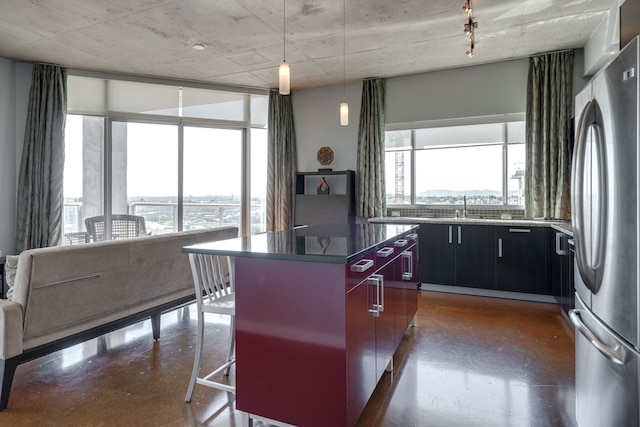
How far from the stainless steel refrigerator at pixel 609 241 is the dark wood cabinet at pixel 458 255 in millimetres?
2671

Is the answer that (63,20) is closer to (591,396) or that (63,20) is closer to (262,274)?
(262,274)

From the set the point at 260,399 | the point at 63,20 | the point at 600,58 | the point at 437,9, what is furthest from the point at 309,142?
the point at 260,399

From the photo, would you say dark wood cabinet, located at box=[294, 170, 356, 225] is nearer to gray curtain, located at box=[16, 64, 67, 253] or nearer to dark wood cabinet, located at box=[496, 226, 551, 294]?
dark wood cabinet, located at box=[496, 226, 551, 294]

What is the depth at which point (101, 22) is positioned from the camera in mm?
3580

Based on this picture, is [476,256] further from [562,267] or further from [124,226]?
[124,226]

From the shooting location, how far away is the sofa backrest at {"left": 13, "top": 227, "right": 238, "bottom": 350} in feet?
7.04

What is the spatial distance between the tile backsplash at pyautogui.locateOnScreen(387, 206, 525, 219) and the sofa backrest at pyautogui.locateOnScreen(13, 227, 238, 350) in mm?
3068

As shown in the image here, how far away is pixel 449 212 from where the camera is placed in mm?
5059

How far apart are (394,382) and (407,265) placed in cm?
89

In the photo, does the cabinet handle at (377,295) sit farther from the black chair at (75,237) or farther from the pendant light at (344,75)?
the black chair at (75,237)

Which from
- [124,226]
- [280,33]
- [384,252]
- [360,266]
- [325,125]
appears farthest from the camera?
[325,125]

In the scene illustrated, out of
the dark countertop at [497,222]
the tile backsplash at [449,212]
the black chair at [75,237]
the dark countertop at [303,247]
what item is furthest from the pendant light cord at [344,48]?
the black chair at [75,237]

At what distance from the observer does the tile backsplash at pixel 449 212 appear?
4664 millimetres

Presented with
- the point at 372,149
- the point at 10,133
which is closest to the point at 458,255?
the point at 372,149
